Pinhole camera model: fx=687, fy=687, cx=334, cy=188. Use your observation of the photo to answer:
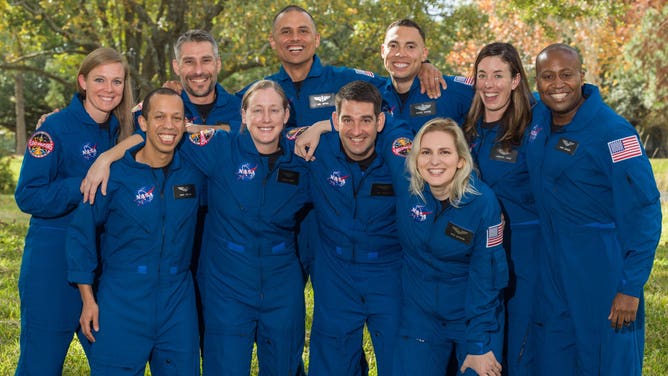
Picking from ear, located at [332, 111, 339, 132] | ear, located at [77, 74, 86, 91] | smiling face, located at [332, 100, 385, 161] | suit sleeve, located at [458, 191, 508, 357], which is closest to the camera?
suit sleeve, located at [458, 191, 508, 357]

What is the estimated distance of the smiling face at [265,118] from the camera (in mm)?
4715

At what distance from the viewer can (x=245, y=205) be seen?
470 cm

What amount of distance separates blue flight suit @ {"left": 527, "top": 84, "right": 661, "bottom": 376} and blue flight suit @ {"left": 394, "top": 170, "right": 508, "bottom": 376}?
41 cm

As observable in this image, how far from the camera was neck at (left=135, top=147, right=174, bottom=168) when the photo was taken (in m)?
4.48

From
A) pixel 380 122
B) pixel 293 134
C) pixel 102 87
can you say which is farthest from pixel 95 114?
pixel 380 122

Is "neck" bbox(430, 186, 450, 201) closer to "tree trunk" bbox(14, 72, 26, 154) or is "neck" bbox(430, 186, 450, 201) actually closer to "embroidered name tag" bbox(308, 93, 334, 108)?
"embroidered name tag" bbox(308, 93, 334, 108)

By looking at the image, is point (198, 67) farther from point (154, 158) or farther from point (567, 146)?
point (567, 146)

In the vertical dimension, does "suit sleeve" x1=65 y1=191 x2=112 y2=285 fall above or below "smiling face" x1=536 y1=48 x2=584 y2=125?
below

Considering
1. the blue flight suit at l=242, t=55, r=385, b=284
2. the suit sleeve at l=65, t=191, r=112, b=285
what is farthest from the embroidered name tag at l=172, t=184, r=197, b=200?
the blue flight suit at l=242, t=55, r=385, b=284

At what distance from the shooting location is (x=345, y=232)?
187 inches

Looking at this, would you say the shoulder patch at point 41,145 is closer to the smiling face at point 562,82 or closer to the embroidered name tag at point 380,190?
the embroidered name tag at point 380,190

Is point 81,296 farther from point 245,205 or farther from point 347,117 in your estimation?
point 347,117

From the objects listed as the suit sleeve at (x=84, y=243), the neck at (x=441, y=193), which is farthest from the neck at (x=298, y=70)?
the suit sleeve at (x=84, y=243)

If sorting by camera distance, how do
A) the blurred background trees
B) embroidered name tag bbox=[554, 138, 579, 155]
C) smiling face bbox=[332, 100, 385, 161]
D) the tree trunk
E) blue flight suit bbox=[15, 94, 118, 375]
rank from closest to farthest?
embroidered name tag bbox=[554, 138, 579, 155] < blue flight suit bbox=[15, 94, 118, 375] < smiling face bbox=[332, 100, 385, 161] < the blurred background trees < the tree trunk
